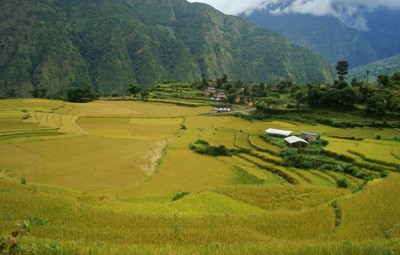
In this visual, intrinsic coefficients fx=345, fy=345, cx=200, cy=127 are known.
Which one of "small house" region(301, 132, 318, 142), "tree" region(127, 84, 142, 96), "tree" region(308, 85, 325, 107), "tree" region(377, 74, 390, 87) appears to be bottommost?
"small house" region(301, 132, 318, 142)

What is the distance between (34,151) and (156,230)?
29.2m

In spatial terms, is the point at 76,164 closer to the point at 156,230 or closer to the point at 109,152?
the point at 109,152

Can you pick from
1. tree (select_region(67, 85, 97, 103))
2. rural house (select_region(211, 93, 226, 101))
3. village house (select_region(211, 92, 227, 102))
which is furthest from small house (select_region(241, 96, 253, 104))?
tree (select_region(67, 85, 97, 103))

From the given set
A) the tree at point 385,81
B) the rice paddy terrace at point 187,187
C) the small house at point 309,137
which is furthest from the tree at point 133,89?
the small house at point 309,137

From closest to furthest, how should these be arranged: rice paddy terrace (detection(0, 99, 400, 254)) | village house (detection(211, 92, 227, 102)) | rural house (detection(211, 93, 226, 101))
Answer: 1. rice paddy terrace (detection(0, 99, 400, 254))
2. village house (detection(211, 92, 227, 102))
3. rural house (detection(211, 93, 226, 101))

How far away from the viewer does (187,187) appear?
27484mm

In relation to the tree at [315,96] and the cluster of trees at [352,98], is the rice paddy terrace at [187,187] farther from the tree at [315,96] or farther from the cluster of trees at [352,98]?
the tree at [315,96]

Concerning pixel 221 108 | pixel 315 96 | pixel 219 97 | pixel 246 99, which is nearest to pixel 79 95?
pixel 219 97

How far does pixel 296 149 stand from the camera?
139ft

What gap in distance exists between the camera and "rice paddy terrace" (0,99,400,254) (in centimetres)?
1145

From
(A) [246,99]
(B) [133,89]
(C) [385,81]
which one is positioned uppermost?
(C) [385,81]

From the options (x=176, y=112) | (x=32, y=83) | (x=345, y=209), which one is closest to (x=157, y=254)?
(x=345, y=209)

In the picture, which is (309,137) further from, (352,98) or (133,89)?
(133,89)

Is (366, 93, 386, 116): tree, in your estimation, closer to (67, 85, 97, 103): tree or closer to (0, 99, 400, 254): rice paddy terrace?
(0, 99, 400, 254): rice paddy terrace
